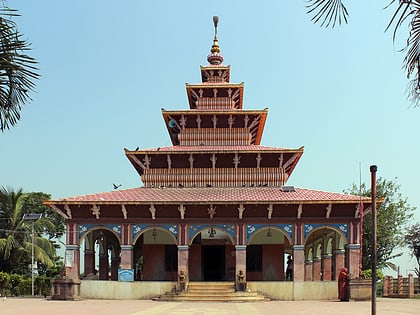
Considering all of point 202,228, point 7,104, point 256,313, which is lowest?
point 256,313

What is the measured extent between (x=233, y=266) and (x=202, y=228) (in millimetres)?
3313

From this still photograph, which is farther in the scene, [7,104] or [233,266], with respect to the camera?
[233,266]

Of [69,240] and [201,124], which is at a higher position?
[201,124]

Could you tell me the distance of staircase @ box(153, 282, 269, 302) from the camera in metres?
24.4

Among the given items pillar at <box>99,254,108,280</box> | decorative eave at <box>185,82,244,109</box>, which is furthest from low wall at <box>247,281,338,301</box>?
decorative eave at <box>185,82,244,109</box>

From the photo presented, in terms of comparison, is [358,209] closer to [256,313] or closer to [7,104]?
[256,313]

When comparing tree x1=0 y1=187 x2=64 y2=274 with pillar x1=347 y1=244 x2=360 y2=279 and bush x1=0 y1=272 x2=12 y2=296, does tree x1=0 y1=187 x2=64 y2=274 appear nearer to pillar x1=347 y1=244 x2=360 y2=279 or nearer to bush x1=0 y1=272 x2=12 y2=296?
bush x1=0 y1=272 x2=12 y2=296

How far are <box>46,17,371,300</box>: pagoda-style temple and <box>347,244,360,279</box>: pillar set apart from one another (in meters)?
0.04

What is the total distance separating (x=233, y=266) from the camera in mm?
28766

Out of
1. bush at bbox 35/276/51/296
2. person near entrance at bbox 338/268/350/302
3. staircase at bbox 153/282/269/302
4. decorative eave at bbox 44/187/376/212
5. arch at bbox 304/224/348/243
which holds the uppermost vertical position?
decorative eave at bbox 44/187/376/212

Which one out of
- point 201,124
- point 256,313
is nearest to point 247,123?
point 201,124

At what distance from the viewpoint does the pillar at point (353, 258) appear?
84.9ft

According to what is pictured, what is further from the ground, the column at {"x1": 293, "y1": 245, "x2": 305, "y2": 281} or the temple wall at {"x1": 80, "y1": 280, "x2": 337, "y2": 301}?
the column at {"x1": 293, "y1": 245, "x2": 305, "y2": 281}

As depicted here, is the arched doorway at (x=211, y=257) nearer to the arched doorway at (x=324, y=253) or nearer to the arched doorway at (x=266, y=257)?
the arched doorway at (x=266, y=257)
